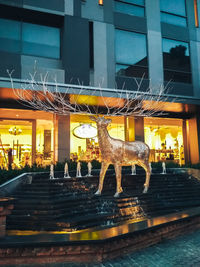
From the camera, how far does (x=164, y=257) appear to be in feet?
15.1

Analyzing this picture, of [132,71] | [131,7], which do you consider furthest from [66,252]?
[131,7]

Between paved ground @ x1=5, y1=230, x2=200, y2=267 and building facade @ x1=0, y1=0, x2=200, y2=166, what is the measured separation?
8.56m

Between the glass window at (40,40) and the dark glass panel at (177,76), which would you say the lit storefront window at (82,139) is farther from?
the dark glass panel at (177,76)

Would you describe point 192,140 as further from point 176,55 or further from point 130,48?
point 130,48

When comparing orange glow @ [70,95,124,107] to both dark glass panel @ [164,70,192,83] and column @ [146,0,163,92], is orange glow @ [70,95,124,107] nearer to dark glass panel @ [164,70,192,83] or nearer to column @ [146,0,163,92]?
column @ [146,0,163,92]

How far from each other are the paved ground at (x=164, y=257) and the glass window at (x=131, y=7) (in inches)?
590

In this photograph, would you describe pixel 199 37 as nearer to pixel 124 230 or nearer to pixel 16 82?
pixel 16 82

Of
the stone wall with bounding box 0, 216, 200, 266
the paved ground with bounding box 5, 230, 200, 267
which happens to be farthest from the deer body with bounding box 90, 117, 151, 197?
the stone wall with bounding box 0, 216, 200, 266

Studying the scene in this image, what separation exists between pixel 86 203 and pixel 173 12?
1587cm

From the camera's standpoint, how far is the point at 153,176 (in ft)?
37.7

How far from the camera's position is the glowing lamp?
15648 millimetres

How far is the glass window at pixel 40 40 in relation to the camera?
14148 millimetres

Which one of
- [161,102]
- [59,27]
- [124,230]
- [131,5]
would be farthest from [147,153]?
[131,5]

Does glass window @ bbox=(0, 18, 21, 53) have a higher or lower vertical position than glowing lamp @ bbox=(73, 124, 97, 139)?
higher
